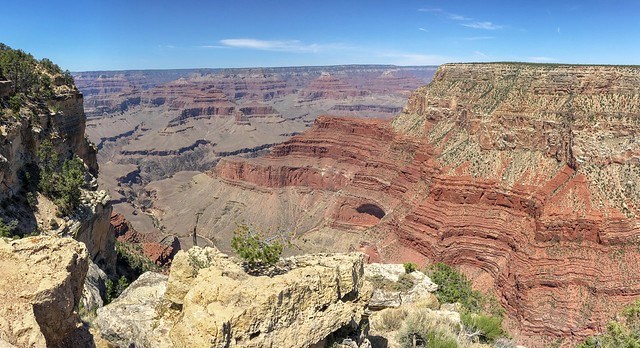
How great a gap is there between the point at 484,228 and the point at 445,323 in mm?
32277

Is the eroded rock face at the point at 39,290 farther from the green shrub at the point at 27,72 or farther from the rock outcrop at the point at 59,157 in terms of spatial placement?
the green shrub at the point at 27,72

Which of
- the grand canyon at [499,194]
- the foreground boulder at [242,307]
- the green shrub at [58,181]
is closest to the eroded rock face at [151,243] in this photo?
the green shrub at [58,181]

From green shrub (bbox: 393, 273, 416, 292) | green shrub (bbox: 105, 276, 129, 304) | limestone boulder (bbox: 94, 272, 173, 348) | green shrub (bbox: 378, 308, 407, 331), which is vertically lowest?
green shrub (bbox: 393, 273, 416, 292)

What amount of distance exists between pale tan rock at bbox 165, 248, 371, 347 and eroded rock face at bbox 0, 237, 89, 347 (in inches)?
107

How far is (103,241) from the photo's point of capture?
1361 inches

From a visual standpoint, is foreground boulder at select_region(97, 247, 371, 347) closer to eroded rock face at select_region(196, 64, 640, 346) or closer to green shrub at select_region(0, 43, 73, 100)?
green shrub at select_region(0, 43, 73, 100)

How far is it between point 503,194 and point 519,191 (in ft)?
6.03

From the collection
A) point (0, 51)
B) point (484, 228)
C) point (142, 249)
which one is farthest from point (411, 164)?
point (0, 51)

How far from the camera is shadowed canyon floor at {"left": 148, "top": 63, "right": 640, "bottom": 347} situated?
4219 cm

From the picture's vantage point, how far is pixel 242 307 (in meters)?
10.3

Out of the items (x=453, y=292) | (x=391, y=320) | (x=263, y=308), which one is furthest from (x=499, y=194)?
(x=263, y=308)

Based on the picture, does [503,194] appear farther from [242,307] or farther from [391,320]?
[242,307]

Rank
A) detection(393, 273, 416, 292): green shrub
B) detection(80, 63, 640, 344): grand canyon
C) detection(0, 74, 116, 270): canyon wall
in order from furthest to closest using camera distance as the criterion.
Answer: detection(80, 63, 640, 344): grand canyon, detection(393, 273, 416, 292): green shrub, detection(0, 74, 116, 270): canyon wall

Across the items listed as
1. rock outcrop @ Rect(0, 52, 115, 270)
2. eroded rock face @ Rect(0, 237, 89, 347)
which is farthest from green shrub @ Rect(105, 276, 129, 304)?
eroded rock face @ Rect(0, 237, 89, 347)
